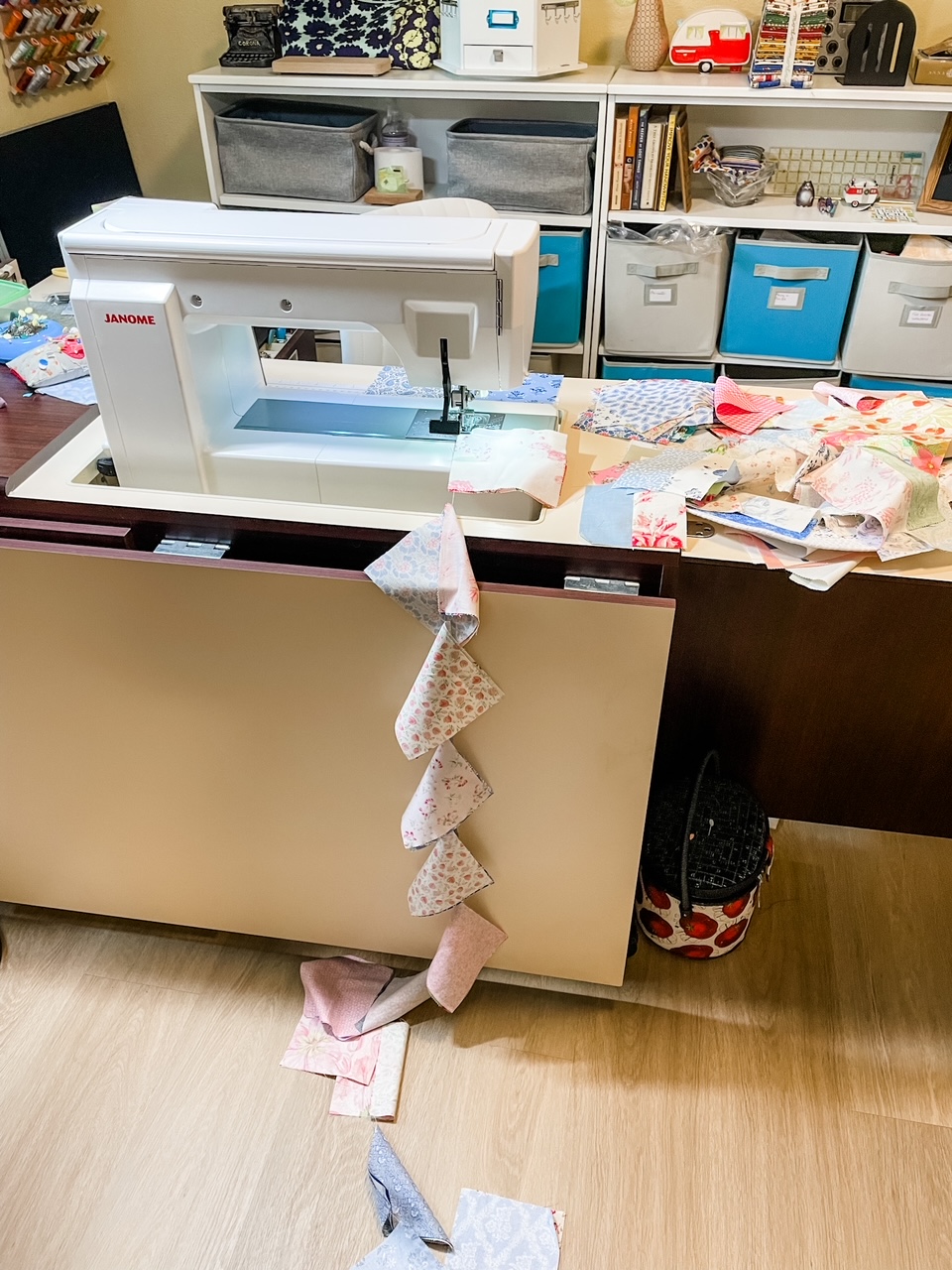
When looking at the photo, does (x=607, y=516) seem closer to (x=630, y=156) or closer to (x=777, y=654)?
(x=777, y=654)

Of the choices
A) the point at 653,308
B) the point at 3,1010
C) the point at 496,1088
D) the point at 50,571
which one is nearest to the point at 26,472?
the point at 50,571

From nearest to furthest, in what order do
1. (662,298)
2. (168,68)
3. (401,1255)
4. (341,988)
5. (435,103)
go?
(401,1255) < (341,988) < (662,298) < (435,103) < (168,68)

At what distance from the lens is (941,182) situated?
247cm

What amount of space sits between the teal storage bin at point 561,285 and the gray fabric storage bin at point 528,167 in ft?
0.27

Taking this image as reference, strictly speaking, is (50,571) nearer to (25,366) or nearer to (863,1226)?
(25,366)

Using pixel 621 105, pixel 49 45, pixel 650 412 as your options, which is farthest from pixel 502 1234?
pixel 49 45

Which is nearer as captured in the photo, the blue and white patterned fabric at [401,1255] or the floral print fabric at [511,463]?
the floral print fabric at [511,463]

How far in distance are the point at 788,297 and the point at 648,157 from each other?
52cm

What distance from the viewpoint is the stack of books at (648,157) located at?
2.44 metres

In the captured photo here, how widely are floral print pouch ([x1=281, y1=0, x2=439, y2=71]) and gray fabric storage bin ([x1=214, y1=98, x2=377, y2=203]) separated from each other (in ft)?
0.55

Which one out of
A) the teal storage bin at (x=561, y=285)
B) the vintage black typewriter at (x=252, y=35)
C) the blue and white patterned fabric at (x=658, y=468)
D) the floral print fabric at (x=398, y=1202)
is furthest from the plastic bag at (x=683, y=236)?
the floral print fabric at (x=398, y=1202)

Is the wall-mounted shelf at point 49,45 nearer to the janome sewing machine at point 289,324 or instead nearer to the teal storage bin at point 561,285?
the teal storage bin at point 561,285

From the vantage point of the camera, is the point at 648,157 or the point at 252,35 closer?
the point at 648,157

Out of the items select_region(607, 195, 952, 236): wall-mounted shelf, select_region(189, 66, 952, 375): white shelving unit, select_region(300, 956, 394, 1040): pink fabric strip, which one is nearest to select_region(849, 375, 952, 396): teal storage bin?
select_region(189, 66, 952, 375): white shelving unit
